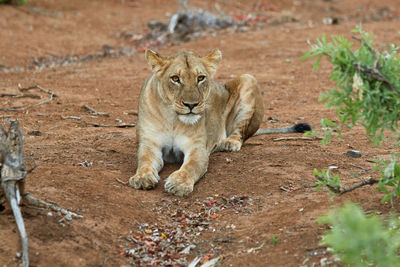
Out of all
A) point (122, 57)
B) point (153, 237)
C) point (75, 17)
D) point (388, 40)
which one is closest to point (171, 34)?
point (122, 57)

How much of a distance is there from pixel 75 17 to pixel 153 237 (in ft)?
42.7

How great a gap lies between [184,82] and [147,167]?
870mm

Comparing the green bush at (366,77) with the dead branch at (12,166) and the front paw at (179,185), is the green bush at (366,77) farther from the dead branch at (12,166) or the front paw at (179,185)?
the front paw at (179,185)

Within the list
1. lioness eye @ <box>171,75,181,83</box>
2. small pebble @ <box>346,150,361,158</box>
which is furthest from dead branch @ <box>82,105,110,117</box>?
small pebble @ <box>346,150,361,158</box>

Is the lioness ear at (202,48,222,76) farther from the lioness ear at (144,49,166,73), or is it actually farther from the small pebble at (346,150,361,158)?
the small pebble at (346,150,361,158)

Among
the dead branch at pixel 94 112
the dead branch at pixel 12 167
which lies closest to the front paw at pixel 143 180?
the dead branch at pixel 12 167

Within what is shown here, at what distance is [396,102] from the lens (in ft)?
11.4

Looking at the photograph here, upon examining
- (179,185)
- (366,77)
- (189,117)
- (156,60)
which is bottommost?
(179,185)

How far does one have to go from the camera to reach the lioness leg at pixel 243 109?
7426 millimetres

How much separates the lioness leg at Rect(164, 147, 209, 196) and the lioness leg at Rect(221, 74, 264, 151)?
138cm

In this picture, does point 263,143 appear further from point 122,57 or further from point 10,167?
point 122,57

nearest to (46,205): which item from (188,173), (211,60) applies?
(188,173)

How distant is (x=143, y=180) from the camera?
5352 mm

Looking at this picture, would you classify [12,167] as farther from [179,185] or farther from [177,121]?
[177,121]
